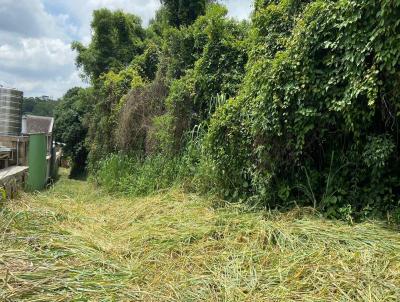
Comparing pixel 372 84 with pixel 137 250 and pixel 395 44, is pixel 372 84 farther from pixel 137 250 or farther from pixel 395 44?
pixel 137 250

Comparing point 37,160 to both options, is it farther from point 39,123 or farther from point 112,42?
point 39,123

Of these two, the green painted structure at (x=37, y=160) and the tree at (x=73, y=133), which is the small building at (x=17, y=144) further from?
the tree at (x=73, y=133)

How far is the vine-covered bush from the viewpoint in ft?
13.1

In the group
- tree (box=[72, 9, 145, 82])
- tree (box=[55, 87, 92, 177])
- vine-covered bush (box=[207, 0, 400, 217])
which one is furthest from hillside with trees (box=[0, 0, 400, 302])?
tree (box=[55, 87, 92, 177])

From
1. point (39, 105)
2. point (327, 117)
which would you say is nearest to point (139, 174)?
point (327, 117)

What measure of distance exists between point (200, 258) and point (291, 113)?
210 cm

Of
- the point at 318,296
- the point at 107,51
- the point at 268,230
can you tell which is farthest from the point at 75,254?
the point at 107,51

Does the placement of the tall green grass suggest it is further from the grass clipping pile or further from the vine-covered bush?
the grass clipping pile

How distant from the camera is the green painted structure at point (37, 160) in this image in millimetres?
8727

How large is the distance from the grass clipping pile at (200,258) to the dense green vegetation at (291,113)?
51cm

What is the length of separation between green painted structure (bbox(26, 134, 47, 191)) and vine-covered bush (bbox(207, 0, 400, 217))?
5.12 meters

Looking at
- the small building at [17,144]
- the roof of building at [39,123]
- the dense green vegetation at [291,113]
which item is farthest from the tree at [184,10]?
the roof of building at [39,123]

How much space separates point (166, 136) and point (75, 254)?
4452mm

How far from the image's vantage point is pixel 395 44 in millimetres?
3760
